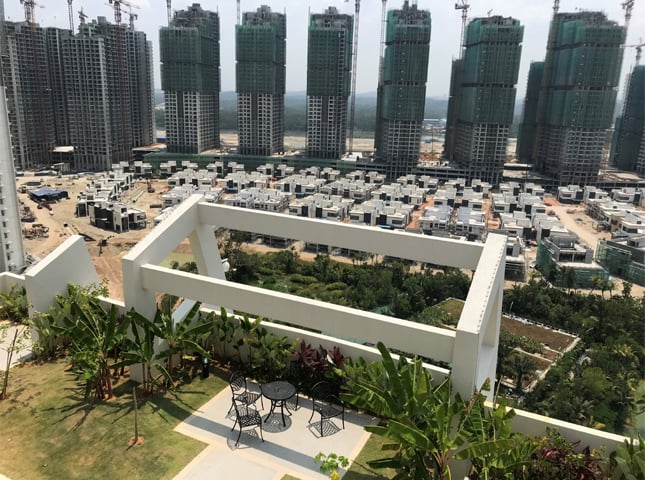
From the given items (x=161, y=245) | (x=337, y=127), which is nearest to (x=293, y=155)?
(x=337, y=127)

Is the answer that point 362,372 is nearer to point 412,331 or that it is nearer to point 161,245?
point 412,331

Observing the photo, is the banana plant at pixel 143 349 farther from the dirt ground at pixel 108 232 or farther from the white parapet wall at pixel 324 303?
the dirt ground at pixel 108 232

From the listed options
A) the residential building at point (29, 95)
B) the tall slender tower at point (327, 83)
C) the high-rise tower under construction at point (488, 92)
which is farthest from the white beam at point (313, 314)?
the tall slender tower at point (327, 83)

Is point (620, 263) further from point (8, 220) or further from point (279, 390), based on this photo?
point (8, 220)

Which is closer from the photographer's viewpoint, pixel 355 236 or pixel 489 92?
pixel 355 236

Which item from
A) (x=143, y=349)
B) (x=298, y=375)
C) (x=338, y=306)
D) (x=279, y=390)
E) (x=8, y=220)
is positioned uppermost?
(x=338, y=306)

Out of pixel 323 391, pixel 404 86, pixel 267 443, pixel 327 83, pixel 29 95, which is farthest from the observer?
pixel 327 83

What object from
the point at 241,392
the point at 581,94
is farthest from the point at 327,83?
the point at 241,392
